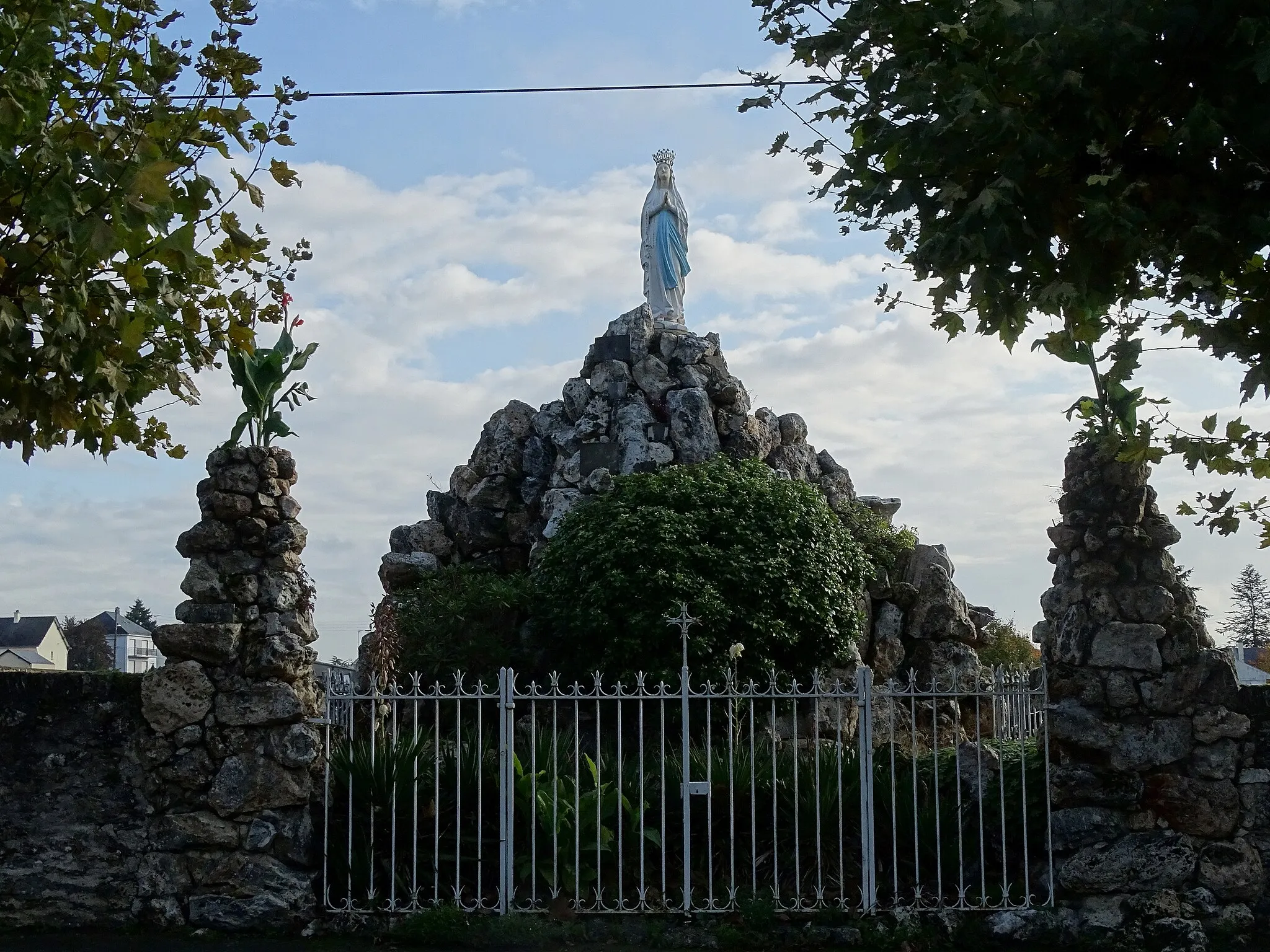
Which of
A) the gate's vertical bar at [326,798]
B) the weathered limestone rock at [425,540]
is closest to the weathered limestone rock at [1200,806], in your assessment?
the gate's vertical bar at [326,798]

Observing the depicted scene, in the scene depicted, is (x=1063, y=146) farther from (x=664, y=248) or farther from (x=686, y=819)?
(x=664, y=248)

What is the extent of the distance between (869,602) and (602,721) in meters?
3.67

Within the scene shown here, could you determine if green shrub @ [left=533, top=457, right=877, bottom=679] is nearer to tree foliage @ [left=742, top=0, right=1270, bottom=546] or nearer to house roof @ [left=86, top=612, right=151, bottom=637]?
tree foliage @ [left=742, top=0, right=1270, bottom=546]

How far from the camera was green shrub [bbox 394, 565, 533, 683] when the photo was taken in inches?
579

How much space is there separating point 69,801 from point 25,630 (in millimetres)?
44382

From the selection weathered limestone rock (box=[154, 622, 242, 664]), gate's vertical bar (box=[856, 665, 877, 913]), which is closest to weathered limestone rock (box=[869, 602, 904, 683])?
gate's vertical bar (box=[856, 665, 877, 913])

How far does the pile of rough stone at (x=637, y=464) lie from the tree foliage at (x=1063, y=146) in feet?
33.8

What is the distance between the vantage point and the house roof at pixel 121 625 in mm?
51562

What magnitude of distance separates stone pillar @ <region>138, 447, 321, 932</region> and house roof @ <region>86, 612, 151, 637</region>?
1672 inches

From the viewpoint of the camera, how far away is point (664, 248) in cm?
1958

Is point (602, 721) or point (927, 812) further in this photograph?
point (602, 721)

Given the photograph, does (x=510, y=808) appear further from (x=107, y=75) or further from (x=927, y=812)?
(x=107, y=75)

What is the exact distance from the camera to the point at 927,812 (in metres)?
9.31

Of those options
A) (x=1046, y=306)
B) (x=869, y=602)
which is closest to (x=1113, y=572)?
(x=1046, y=306)
